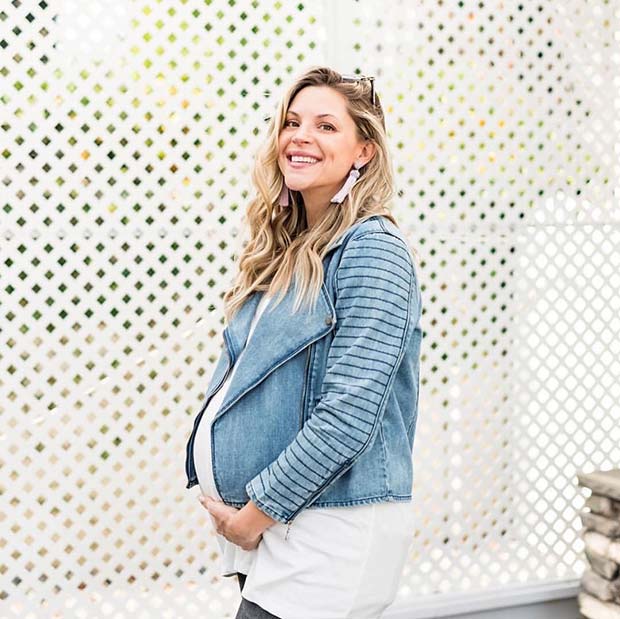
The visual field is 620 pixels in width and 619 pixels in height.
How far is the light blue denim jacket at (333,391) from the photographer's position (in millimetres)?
1563

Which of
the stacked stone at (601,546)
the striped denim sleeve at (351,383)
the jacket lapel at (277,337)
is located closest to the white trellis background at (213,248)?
the stacked stone at (601,546)

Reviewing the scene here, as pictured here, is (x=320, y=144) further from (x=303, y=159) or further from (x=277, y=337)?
(x=277, y=337)

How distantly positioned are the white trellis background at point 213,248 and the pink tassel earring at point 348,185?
1.31 meters

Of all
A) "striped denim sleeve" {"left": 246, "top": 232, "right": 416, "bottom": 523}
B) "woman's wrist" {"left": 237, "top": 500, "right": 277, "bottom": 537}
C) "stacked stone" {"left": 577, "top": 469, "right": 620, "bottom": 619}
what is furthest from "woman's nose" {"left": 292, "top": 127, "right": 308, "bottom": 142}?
"stacked stone" {"left": 577, "top": 469, "right": 620, "bottom": 619}

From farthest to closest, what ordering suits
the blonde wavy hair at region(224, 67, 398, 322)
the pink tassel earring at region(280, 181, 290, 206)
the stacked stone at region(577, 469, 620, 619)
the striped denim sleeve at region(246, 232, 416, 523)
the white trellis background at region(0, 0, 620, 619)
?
the stacked stone at region(577, 469, 620, 619)
the white trellis background at region(0, 0, 620, 619)
the pink tassel earring at region(280, 181, 290, 206)
the blonde wavy hair at region(224, 67, 398, 322)
the striped denim sleeve at region(246, 232, 416, 523)

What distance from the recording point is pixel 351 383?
1557 mm

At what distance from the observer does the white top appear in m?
1.62

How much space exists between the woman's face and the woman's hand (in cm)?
60

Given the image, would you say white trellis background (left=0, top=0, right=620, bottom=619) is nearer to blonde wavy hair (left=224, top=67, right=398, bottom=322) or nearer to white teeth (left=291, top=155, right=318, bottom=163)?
blonde wavy hair (left=224, top=67, right=398, bottom=322)

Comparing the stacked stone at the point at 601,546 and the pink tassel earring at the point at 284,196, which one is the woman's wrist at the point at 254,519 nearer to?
the pink tassel earring at the point at 284,196

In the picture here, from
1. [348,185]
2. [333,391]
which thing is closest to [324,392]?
[333,391]

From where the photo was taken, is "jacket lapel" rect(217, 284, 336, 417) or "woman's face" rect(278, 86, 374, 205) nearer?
"jacket lapel" rect(217, 284, 336, 417)

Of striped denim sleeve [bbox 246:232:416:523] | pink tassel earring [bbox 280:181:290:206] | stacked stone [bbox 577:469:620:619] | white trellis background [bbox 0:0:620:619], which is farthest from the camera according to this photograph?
stacked stone [bbox 577:469:620:619]

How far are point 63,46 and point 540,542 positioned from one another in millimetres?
2482
